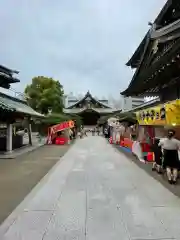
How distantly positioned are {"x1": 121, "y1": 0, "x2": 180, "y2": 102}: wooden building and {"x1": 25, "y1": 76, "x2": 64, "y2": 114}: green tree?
28915 mm

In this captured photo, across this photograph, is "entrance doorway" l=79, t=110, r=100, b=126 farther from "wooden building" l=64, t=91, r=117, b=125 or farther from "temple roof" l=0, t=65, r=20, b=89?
"temple roof" l=0, t=65, r=20, b=89

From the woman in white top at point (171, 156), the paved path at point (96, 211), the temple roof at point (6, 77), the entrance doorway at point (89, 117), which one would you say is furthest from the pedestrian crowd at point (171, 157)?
the entrance doorway at point (89, 117)

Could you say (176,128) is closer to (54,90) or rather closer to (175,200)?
(175,200)

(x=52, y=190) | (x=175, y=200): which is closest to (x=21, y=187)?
(x=52, y=190)

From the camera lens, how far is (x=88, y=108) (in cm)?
6259

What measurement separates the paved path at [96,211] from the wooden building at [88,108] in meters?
53.4

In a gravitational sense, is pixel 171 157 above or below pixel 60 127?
below

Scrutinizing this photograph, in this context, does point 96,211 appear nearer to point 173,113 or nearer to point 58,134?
point 173,113

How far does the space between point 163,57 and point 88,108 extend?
171 feet

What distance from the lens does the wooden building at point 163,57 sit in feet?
33.9

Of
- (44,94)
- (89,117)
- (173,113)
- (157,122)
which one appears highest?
(44,94)

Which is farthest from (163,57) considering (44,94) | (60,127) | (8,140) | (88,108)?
(88,108)

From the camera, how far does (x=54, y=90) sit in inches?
1863

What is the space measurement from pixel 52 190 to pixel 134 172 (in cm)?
437
